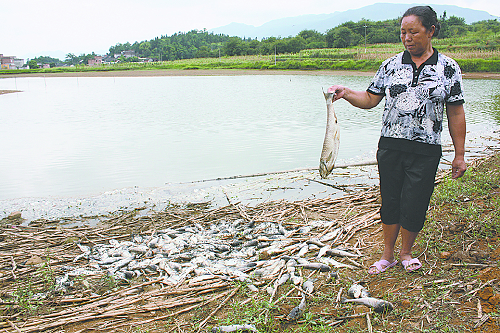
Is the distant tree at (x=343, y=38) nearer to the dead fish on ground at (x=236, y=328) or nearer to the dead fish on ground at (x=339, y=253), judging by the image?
the dead fish on ground at (x=339, y=253)

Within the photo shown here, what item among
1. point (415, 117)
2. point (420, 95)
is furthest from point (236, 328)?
point (420, 95)

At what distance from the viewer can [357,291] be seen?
9.59 ft

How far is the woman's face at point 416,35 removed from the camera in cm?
274

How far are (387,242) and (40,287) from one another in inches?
126

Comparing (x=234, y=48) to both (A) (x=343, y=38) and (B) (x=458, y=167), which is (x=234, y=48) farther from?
(B) (x=458, y=167)

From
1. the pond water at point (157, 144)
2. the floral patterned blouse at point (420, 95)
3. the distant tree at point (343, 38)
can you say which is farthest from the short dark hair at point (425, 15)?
the distant tree at point (343, 38)

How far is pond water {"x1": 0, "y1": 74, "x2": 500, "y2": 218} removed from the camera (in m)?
7.68

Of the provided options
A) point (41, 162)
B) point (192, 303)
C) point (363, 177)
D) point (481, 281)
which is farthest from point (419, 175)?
point (41, 162)

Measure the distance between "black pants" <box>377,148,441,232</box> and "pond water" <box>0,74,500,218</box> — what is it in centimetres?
443

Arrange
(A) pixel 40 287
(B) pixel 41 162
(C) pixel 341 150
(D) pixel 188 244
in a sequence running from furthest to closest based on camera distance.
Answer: (C) pixel 341 150
(B) pixel 41 162
(D) pixel 188 244
(A) pixel 40 287

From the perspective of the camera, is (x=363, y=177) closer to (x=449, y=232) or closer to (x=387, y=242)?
(x=449, y=232)

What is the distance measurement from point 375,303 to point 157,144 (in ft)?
30.7

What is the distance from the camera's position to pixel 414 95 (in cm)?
281

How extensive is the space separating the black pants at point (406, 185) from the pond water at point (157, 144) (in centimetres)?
443
